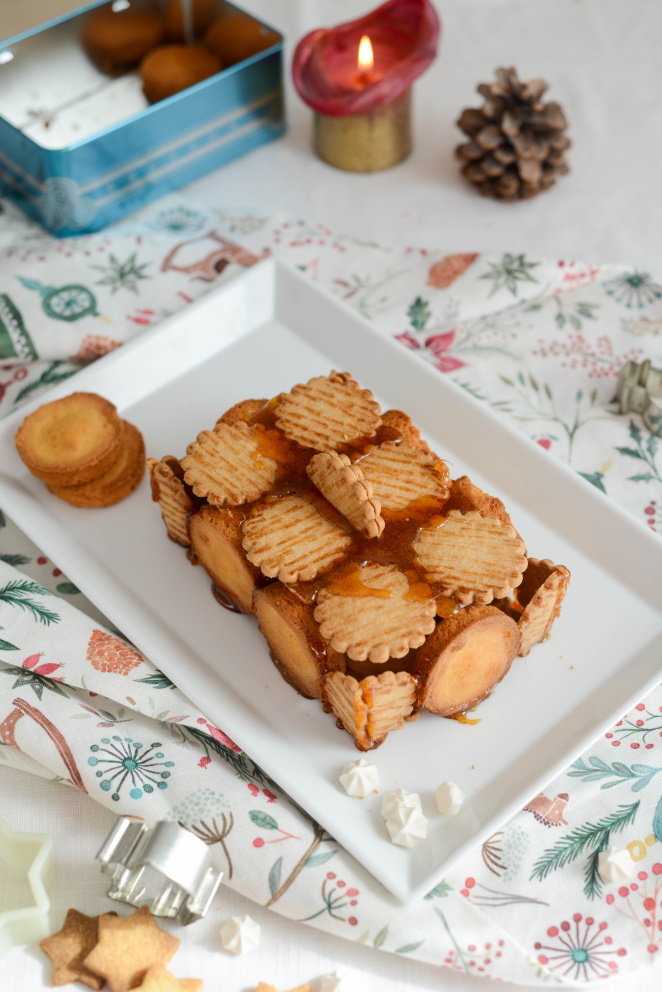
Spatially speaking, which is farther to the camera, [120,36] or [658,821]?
[120,36]

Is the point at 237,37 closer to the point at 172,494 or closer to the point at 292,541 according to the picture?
the point at 172,494

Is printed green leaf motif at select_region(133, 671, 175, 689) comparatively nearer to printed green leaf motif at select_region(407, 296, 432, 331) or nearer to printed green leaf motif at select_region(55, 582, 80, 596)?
printed green leaf motif at select_region(55, 582, 80, 596)

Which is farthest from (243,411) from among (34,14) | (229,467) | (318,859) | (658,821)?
(34,14)

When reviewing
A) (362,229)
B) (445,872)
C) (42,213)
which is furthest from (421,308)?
(445,872)

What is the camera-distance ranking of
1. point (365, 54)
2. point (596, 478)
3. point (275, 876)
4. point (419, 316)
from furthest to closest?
point (365, 54) < point (419, 316) < point (596, 478) < point (275, 876)

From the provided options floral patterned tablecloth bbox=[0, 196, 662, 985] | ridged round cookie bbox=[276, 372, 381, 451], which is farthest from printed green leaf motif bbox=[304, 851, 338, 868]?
ridged round cookie bbox=[276, 372, 381, 451]

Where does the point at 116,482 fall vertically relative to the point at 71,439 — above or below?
below
